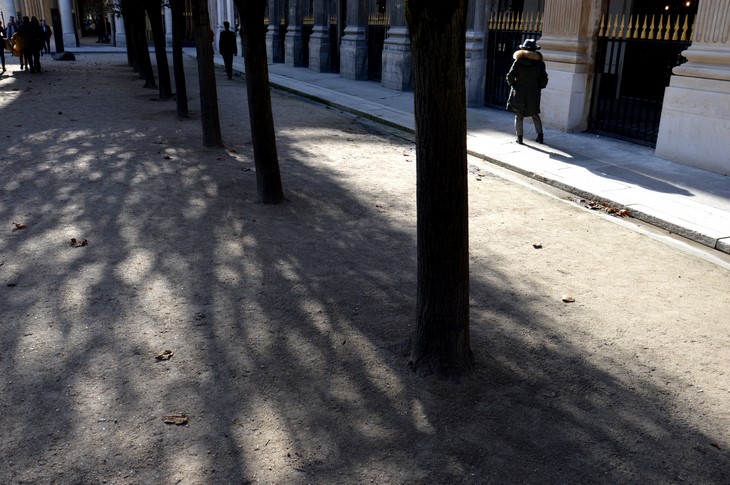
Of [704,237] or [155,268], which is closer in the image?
[155,268]

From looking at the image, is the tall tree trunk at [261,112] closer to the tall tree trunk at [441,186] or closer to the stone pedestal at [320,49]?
the tall tree trunk at [441,186]

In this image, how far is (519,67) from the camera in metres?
11.6

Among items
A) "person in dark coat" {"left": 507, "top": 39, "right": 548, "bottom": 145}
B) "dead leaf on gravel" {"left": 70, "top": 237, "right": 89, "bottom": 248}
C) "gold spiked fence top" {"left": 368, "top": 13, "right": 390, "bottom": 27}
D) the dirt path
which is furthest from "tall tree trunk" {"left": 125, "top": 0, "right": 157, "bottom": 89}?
"dead leaf on gravel" {"left": 70, "top": 237, "right": 89, "bottom": 248}

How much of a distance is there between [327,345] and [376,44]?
2099 cm

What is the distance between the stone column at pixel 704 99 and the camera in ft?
32.4

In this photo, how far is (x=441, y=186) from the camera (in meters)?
3.81

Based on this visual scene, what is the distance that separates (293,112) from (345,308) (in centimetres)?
1225

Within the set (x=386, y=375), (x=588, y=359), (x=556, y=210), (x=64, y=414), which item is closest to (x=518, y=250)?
(x=556, y=210)

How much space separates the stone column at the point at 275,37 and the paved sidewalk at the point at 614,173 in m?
17.2

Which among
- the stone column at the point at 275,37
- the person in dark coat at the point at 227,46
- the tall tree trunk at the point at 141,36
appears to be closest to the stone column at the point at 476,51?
the tall tree trunk at the point at 141,36

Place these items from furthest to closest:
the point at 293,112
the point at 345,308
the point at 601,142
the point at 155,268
→ the point at 293,112, the point at 601,142, the point at 155,268, the point at 345,308

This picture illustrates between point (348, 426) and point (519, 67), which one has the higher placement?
point (519, 67)

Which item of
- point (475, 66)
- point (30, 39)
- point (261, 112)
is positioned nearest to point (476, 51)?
point (475, 66)

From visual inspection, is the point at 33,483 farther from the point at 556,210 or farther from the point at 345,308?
the point at 556,210
